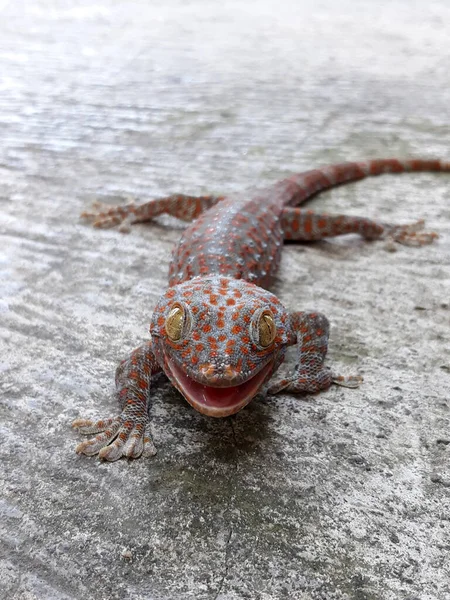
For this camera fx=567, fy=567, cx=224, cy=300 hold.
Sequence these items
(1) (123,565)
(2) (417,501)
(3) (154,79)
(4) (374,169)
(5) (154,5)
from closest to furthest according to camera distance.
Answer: (1) (123,565)
(2) (417,501)
(4) (374,169)
(3) (154,79)
(5) (154,5)

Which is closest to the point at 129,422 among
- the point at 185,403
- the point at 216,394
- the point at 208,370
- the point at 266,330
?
the point at 185,403

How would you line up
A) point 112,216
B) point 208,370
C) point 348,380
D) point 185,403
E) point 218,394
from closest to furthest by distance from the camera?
1. point 208,370
2. point 218,394
3. point 185,403
4. point 348,380
5. point 112,216

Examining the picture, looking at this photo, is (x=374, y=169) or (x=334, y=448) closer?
(x=334, y=448)

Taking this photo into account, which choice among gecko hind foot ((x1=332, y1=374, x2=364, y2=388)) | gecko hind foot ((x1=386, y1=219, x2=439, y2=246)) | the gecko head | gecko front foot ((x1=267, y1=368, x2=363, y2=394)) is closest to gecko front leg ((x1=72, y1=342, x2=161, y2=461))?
the gecko head

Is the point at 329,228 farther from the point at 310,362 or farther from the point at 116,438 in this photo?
the point at 116,438

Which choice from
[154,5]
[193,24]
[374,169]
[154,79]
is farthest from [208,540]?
[154,5]

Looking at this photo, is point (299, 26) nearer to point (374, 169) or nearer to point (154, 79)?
point (154, 79)

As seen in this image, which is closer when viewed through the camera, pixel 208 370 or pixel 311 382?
pixel 208 370
